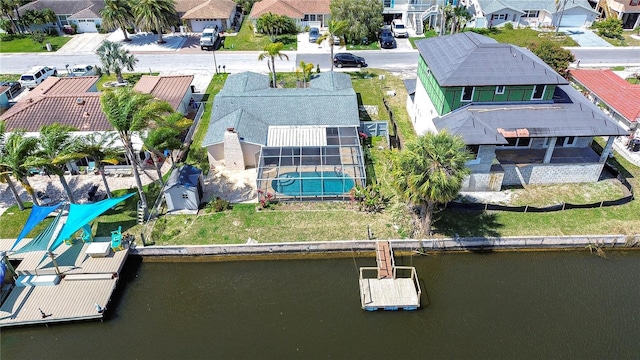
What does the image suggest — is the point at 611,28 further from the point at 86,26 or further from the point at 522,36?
the point at 86,26

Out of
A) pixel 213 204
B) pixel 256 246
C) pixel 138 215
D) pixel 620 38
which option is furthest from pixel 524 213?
pixel 620 38

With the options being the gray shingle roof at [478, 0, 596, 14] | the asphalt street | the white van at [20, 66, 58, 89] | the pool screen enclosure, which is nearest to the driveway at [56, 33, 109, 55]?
the asphalt street

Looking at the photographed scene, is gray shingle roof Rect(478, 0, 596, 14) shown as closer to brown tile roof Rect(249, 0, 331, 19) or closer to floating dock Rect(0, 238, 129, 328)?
brown tile roof Rect(249, 0, 331, 19)

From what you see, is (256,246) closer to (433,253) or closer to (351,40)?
(433,253)

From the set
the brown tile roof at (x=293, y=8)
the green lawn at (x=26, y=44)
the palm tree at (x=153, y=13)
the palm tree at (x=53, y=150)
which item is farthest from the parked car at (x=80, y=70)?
the palm tree at (x=53, y=150)

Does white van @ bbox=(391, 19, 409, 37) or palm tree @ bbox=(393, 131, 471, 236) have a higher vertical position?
palm tree @ bbox=(393, 131, 471, 236)

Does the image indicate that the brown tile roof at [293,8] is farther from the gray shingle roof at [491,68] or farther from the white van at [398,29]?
the gray shingle roof at [491,68]
